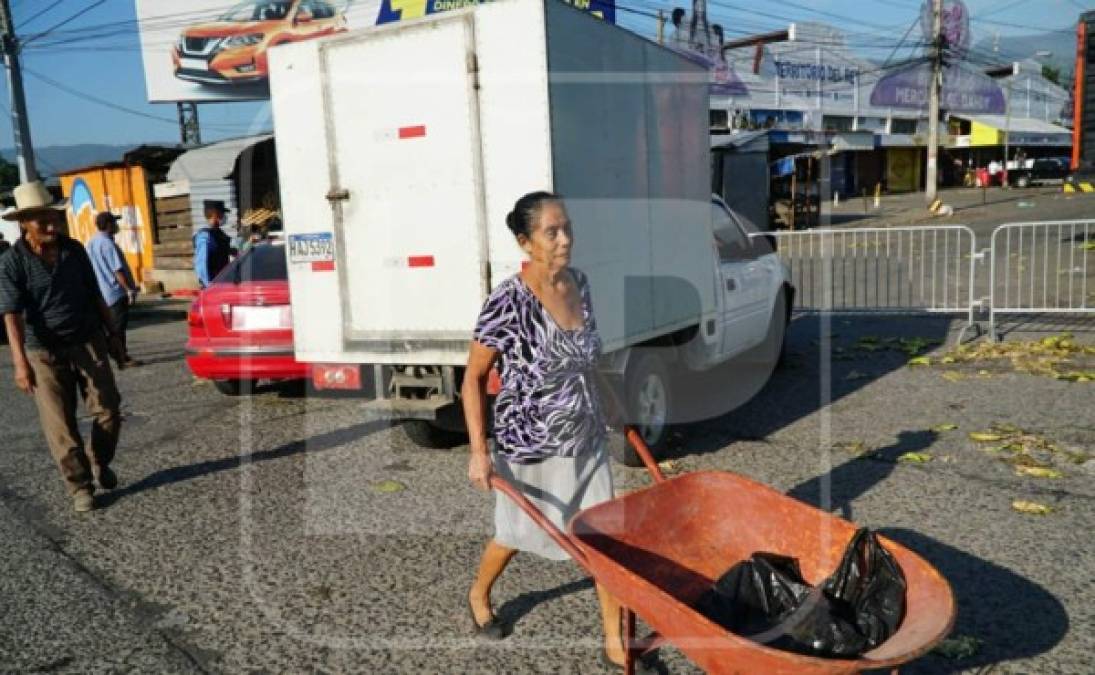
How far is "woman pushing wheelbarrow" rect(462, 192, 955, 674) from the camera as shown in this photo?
3264 millimetres

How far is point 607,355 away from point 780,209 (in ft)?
83.0

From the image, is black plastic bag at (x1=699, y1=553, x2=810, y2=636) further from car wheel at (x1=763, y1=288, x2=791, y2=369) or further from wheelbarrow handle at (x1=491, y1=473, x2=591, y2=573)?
car wheel at (x1=763, y1=288, x2=791, y2=369)

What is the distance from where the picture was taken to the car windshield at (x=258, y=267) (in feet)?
26.5

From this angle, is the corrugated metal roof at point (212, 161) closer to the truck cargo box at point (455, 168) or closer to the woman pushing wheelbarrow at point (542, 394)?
the truck cargo box at point (455, 168)

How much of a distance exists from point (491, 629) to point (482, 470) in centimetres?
81

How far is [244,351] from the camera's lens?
7832 mm

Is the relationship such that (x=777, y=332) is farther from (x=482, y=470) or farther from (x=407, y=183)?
(x=482, y=470)

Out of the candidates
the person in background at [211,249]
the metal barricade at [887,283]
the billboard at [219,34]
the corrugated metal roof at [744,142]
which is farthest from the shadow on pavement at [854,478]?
the billboard at [219,34]

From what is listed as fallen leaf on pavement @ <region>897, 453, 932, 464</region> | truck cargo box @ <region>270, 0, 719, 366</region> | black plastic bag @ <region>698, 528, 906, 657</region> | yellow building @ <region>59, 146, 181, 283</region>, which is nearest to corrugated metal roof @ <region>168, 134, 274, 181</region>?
yellow building @ <region>59, 146, 181, 283</region>

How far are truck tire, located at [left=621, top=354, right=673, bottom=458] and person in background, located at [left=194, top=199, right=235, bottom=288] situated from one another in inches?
259

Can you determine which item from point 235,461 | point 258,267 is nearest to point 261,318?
point 258,267

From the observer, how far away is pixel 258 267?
822cm

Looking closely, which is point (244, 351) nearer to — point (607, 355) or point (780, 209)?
point (607, 355)

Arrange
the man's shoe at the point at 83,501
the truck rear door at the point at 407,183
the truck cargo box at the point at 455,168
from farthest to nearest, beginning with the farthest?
the man's shoe at the point at 83,501 < the truck rear door at the point at 407,183 < the truck cargo box at the point at 455,168
